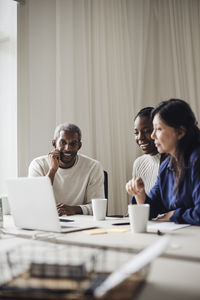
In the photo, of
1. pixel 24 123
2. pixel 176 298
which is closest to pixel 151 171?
pixel 24 123

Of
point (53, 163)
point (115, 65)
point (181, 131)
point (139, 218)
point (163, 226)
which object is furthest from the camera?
point (115, 65)

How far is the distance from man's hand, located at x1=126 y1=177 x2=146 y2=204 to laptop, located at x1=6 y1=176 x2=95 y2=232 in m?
0.36

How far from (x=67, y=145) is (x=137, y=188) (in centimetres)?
89

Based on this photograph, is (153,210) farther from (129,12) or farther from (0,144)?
(129,12)

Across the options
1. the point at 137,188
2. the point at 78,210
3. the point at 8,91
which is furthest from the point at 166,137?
the point at 8,91

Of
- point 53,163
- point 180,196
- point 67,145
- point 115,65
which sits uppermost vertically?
point 115,65

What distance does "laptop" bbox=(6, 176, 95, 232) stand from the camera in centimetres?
146

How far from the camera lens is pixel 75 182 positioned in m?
2.70

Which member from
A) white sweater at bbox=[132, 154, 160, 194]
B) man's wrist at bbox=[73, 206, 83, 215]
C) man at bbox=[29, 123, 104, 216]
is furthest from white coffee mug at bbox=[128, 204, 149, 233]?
white sweater at bbox=[132, 154, 160, 194]

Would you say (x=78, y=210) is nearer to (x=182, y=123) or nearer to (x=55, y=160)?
(x=55, y=160)

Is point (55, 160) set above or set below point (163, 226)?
above

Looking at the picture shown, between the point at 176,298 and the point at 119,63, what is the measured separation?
3161 mm

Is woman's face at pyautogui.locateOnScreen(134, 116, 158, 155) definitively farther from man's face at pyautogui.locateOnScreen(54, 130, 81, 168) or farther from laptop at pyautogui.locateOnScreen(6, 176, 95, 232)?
laptop at pyautogui.locateOnScreen(6, 176, 95, 232)

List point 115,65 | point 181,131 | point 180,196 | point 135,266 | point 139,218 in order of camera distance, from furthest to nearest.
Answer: point 115,65 → point 181,131 → point 180,196 → point 139,218 → point 135,266
